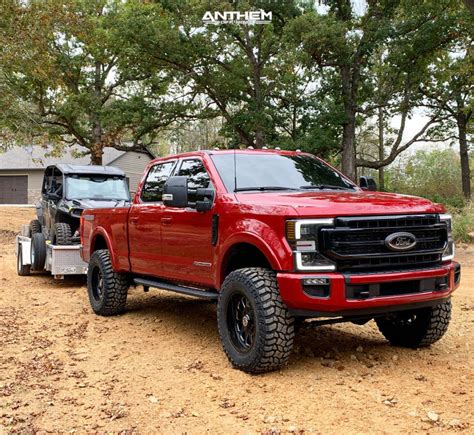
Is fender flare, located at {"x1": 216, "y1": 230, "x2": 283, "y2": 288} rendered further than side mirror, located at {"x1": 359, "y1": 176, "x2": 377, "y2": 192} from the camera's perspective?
No

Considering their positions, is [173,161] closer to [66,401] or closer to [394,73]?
[66,401]

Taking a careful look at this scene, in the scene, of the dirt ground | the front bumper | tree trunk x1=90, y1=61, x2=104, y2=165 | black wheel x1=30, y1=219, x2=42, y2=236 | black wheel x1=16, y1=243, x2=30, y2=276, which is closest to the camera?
the dirt ground

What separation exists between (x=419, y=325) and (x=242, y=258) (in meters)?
1.92

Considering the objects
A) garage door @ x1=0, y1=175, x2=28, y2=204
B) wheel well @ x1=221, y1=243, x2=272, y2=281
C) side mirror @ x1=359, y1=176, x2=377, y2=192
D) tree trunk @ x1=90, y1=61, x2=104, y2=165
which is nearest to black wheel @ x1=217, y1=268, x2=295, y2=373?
wheel well @ x1=221, y1=243, x2=272, y2=281

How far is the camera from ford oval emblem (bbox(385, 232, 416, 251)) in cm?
491

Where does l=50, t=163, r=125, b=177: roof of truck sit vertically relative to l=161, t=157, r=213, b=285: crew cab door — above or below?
above

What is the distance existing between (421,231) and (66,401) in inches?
130

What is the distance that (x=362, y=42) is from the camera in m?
20.4

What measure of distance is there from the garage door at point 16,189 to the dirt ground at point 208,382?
120ft

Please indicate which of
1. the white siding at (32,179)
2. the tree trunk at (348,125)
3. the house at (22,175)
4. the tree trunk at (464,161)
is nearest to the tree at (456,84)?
the tree trunk at (464,161)

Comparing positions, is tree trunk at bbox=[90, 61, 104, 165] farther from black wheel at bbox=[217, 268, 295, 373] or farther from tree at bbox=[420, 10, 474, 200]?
black wheel at bbox=[217, 268, 295, 373]

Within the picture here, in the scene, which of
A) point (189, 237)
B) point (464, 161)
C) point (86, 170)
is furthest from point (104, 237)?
point (464, 161)

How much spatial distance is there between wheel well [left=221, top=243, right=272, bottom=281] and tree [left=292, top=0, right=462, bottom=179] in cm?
Answer: 1346

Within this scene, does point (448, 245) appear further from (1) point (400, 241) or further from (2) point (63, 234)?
(2) point (63, 234)
